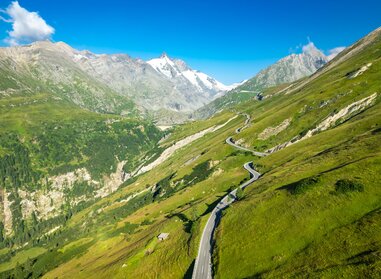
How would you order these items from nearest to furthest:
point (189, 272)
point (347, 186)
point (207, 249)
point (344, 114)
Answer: point (347, 186) < point (189, 272) < point (207, 249) < point (344, 114)

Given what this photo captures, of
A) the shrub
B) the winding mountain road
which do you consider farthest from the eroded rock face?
A: the shrub

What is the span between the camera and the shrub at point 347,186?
69438 millimetres

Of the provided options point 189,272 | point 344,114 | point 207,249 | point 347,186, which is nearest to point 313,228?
point 347,186

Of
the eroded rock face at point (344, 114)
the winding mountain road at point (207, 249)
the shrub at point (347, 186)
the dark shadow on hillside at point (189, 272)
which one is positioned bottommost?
the eroded rock face at point (344, 114)

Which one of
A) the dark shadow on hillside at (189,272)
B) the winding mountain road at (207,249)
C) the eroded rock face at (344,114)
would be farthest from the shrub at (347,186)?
the eroded rock face at (344,114)

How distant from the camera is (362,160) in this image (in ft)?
272

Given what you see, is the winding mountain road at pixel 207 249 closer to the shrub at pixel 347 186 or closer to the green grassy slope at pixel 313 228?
the green grassy slope at pixel 313 228

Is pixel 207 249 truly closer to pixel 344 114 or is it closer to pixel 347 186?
pixel 347 186

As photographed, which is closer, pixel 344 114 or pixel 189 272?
pixel 189 272

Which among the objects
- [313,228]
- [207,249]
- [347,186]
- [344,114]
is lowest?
[344,114]

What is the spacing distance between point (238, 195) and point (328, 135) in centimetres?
6844

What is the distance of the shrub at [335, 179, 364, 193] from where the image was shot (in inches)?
2734

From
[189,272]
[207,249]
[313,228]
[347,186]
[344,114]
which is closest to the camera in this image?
[313,228]

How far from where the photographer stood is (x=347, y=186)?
71.8m
